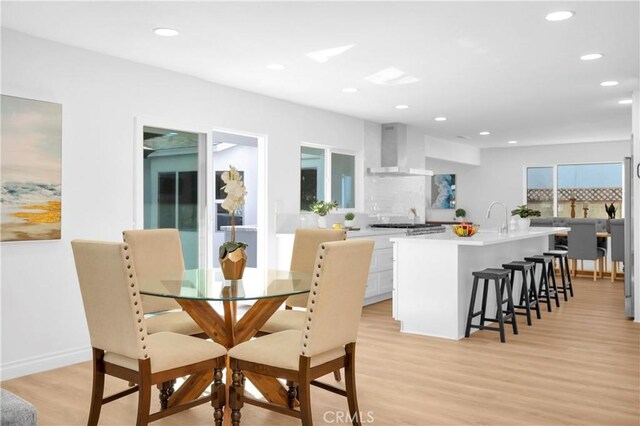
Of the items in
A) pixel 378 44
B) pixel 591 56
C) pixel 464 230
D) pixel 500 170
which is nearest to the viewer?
pixel 378 44

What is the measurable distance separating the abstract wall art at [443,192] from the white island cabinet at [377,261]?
5.36m

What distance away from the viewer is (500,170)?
462 inches

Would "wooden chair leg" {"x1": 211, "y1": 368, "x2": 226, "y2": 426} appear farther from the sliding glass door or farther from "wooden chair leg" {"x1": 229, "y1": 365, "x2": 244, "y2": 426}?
the sliding glass door

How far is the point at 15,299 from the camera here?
397cm

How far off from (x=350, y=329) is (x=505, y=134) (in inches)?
302

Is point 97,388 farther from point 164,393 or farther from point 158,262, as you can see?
point 158,262

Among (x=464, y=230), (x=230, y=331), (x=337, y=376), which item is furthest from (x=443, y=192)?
(x=230, y=331)

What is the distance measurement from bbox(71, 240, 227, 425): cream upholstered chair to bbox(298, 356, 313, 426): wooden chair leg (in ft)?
1.55

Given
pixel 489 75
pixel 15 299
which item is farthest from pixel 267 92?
pixel 15 299

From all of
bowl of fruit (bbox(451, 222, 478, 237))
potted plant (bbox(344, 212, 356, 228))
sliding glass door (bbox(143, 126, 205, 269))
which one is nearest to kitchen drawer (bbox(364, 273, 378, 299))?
potted plant (bbox(344, 212, 356, 228))

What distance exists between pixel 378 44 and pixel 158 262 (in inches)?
89.0

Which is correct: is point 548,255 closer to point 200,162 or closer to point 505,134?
point 505,134

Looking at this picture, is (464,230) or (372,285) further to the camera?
(372,285)

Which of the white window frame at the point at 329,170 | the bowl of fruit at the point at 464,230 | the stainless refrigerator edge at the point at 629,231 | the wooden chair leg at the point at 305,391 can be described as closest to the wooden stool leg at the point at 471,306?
the bowl of fruit at the point at 464,230
